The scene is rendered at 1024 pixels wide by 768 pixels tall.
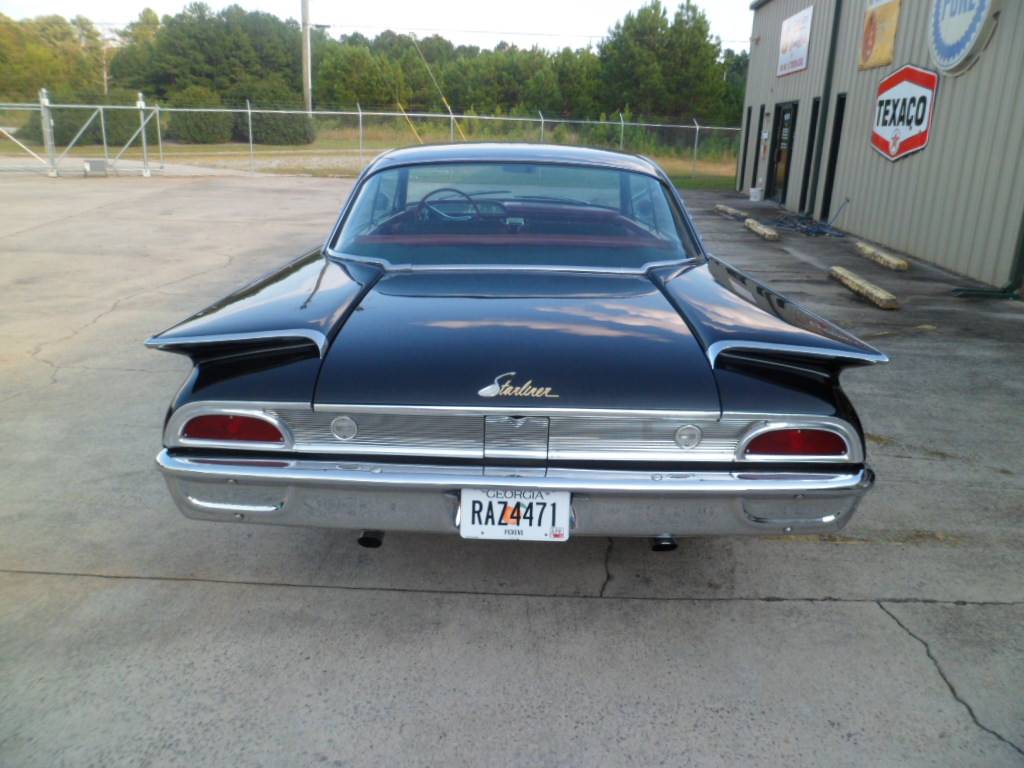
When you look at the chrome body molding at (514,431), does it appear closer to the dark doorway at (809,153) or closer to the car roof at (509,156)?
the car roof at (509,156)

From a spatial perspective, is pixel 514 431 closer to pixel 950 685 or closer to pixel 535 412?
pixel 535 412

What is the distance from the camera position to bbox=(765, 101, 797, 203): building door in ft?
59.5

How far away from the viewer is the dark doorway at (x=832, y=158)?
14.8 m

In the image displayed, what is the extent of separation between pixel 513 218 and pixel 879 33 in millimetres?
11395

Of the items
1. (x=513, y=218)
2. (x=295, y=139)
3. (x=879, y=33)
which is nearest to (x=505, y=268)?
(x=513, y=218)

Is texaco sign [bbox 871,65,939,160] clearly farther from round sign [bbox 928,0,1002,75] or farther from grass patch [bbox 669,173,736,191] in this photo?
grass patch [bbox 669,173,736,191]

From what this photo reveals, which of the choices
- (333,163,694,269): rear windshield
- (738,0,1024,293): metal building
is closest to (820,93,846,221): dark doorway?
(738,0,1024,293): metal building

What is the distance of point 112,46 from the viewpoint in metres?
94.6

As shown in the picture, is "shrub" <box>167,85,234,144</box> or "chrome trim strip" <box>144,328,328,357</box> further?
"shrub" <box>167,85,234,144</box>

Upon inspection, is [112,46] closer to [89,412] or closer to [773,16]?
[773,16]

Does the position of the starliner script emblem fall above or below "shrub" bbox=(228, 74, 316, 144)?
below

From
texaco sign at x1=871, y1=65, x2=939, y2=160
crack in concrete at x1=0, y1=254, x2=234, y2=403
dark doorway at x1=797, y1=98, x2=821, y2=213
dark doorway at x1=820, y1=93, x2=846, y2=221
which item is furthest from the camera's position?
dark doorway at x1=797, y1=98, x2=821, y2=213

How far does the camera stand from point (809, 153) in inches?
647

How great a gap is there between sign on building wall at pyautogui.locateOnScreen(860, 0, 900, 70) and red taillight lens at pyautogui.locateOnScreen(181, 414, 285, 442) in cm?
1247
